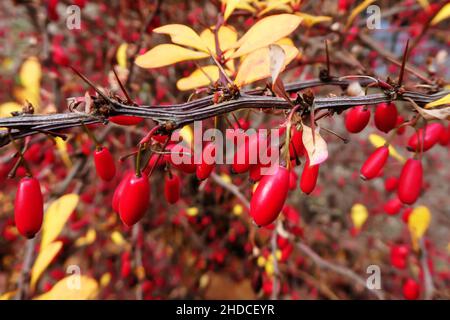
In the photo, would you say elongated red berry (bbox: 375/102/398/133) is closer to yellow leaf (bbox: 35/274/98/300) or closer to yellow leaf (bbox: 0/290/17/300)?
yellow leaf (bbox: 35/274/98/300)

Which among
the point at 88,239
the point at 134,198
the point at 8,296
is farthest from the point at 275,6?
the point at 88,239

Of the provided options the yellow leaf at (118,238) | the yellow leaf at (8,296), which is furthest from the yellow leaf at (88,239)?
the yellow leaf at (8,296)

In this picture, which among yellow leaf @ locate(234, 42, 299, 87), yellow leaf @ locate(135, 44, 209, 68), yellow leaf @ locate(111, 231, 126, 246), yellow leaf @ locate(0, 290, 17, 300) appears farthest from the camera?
yellow leaf @ locate(111, 231, 126, 246)

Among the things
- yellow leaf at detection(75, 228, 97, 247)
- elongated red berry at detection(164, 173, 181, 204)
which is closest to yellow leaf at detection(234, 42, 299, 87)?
elongated red berry at detection(164, 173, 181, 204)

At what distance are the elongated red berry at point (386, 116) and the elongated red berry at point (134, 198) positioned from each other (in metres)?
0.47

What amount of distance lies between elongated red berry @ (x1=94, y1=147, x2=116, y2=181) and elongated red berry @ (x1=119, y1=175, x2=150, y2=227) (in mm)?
90

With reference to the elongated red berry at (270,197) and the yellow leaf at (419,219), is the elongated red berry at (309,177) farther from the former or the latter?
the yellow leaf at (419,219)

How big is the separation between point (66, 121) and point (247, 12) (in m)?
0.67

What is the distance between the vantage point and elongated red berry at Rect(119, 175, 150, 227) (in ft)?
1.96

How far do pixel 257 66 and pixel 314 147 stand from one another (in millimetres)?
202

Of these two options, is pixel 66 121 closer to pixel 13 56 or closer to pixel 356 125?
pixel 356 125

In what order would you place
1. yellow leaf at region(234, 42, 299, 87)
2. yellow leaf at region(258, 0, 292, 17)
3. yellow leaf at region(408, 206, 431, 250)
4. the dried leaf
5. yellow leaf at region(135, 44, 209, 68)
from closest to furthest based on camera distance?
the dried leaf
yellow leaf at region(234, 42, 299, 87)
yellow leaf at region(135, 44, 209, 68)
yellow leaf at region(258, 0, 292, 17)
yellow leaf at region(408, 206, 431, 250)

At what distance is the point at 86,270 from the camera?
2123 millimetres

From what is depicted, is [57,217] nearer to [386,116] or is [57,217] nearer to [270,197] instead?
[270,197]
